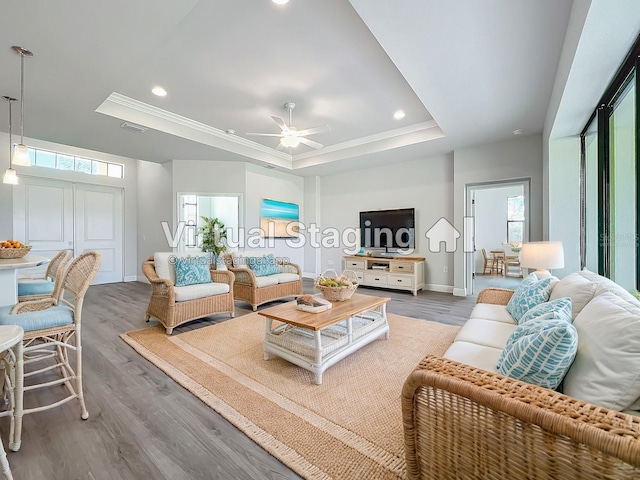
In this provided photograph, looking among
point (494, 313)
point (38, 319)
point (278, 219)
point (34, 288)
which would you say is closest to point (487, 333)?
point (494, 313)

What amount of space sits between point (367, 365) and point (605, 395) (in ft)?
5.44

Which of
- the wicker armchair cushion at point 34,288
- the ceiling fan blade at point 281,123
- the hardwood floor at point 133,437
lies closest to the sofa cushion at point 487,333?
the hardwood floor at point 133,437

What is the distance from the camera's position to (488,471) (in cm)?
92

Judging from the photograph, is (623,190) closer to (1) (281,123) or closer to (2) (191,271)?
(1) (281,123)

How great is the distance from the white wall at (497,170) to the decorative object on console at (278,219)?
369 cm

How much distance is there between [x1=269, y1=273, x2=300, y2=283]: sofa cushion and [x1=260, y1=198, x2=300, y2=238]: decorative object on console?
1.96 metres

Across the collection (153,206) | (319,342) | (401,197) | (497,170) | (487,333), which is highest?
(497,170)

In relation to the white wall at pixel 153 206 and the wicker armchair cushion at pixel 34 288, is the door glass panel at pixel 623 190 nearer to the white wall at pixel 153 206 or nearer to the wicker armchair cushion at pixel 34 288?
the wicker armchair cushion at pixel 34 288

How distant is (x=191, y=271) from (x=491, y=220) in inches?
329

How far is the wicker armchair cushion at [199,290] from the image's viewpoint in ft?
10.6

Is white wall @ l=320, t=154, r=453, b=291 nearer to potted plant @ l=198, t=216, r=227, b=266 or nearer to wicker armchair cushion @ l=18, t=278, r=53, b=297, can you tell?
potted plant @ l=198, t=216, r=227, b=266

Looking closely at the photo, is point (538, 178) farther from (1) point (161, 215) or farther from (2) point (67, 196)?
(2) point (67, 196)

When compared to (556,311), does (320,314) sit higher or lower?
lower

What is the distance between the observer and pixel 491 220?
8422 mm
